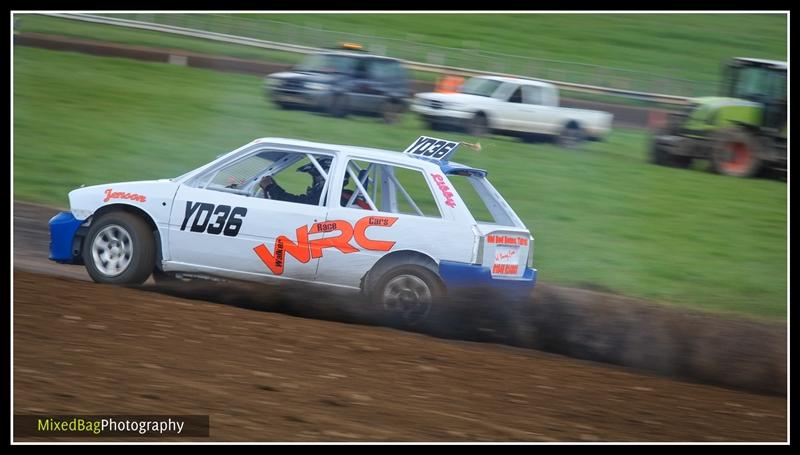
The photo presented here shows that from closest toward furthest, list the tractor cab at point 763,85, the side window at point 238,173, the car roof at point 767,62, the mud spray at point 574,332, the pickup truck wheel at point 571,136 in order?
the mud spray at point 574,332 < the side window at point 238,173 < the tractor cab at point 763,85 < the car roof at point 767,62 < the pickup truck wheel at point 571,136

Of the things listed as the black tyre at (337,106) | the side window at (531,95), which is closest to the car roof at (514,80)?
the side window at (531,95)

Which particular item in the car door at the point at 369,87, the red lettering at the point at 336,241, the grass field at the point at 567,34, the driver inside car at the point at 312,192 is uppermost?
the grass field at the point at 567,34

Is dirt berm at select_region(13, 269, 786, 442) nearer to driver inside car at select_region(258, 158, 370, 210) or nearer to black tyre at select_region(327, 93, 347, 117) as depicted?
driver inside car at select_region(258, 158, 370, 210)

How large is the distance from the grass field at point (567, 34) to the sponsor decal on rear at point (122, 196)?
10793mm

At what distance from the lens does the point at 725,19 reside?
18547mm

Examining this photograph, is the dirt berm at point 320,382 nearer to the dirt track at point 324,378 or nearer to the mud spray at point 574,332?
the dirt track at point 324,378

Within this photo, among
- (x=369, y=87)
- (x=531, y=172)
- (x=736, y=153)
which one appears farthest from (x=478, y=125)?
(x=736, y=153)

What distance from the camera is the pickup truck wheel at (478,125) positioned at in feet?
58.5

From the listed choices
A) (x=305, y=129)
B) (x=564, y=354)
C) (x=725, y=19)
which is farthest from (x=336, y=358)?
(x=725, y=19)

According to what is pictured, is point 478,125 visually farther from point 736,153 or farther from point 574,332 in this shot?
point 574,332

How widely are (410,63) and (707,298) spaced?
9.58 m

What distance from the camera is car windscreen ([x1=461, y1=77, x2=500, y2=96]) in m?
18.2

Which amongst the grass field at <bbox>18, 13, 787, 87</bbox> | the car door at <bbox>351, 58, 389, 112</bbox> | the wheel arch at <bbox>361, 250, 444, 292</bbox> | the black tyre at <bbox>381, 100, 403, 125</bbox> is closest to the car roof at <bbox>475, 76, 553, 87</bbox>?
the grass field at <bbox>18, 13, 787, 87</bbox>

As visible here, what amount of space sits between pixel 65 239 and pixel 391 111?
10578 mm
